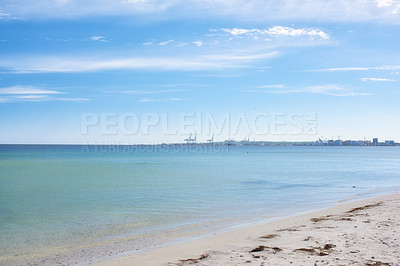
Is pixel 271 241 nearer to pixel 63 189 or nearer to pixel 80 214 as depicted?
pixel 80 214

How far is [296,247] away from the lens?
7.71 m

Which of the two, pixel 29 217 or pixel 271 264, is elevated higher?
pixel 271 264

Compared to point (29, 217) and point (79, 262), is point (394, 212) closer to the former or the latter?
point (79, 262)

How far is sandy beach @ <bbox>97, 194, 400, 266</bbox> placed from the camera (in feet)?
22.3

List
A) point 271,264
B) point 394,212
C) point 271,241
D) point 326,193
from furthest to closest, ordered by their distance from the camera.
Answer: point 326,193
point 394,212
point 271,241
point 271,264

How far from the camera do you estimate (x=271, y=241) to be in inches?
337

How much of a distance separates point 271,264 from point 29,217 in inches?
436

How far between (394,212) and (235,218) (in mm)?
5622

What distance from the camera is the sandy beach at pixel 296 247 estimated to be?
6785mm

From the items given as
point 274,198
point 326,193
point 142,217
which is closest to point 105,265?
point 142,217

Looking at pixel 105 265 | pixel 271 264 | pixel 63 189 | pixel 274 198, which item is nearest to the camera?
pixel 271 264

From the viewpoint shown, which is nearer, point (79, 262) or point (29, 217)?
point (79, 262)

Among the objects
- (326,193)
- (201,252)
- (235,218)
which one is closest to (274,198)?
(326,193)

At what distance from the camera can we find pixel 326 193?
2150 centimetres
